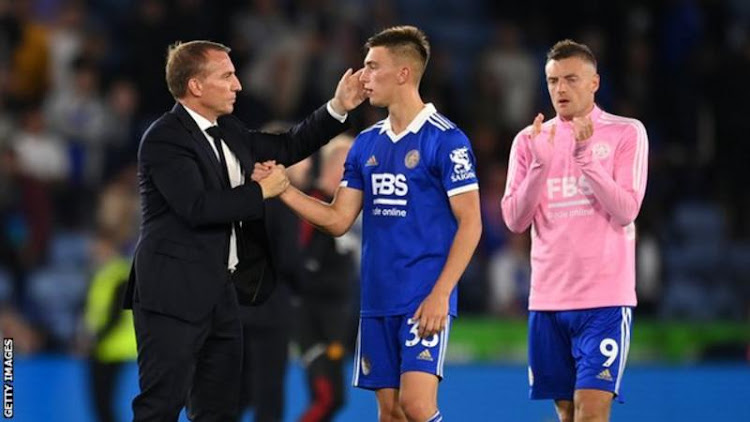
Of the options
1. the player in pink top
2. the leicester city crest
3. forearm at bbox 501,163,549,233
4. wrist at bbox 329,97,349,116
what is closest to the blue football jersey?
the leicester city crest

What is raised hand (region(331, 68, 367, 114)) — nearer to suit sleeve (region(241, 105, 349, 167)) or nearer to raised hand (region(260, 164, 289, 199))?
suit sleeve (region(241, 105, 349, 167))

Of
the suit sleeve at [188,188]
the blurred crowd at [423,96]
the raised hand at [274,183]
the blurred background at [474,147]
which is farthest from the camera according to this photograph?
the blurred crowd at [423,96]

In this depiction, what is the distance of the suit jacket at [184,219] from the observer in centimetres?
685

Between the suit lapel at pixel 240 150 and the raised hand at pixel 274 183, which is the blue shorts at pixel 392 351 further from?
the suit lapel at pixel 240 150

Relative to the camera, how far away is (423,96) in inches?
590

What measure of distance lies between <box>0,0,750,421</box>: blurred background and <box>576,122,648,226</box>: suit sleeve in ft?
8.88

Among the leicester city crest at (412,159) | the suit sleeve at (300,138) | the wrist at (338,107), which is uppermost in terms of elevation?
the wrist at (338,107)

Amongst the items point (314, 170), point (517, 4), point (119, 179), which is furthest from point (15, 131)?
point (517, 4)

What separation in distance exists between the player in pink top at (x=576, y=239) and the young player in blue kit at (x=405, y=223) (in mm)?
564

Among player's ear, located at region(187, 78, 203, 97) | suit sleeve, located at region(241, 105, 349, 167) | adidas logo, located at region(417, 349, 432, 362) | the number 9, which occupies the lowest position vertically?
the number 9

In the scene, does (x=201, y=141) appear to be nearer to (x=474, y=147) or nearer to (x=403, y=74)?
(x=403, y=74)

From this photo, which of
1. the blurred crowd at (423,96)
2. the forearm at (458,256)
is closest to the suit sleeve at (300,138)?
the forearm at (458,256)

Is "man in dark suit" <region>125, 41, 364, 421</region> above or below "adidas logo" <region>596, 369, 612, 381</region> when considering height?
above

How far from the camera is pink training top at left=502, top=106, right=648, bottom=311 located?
7.54m
